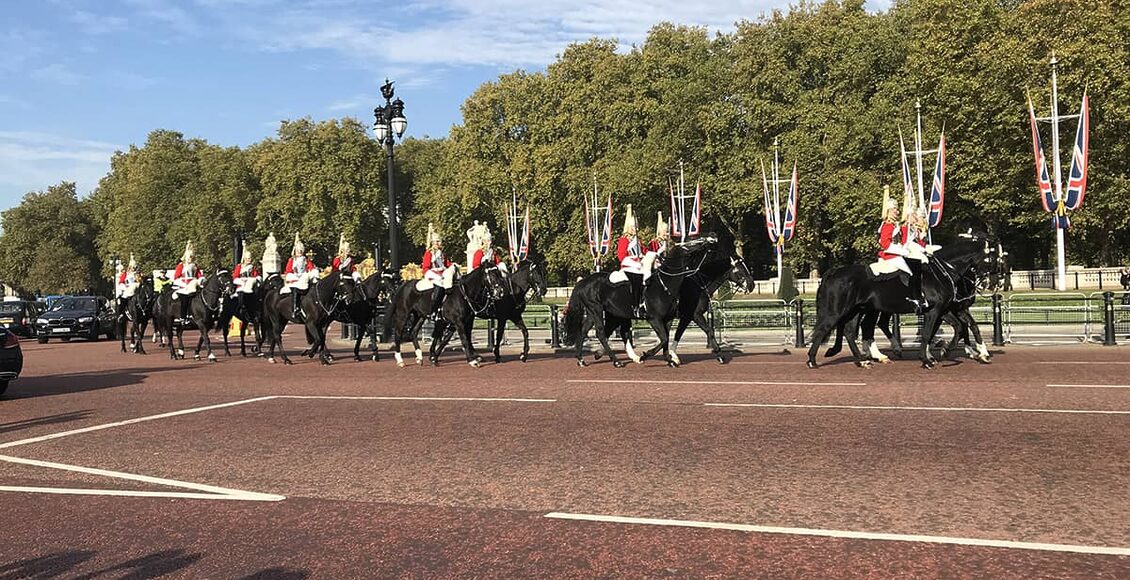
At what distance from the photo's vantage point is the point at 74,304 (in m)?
36.7

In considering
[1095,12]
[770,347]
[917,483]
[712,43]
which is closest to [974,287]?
[770,347]

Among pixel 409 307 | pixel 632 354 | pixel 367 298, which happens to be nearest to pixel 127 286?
pixel 367 298

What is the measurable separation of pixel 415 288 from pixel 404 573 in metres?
14.6

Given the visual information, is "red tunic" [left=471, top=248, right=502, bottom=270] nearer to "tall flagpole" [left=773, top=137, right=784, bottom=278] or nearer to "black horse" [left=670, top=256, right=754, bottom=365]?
"black horse" [left=670, top=256, right=754, bottom=365]

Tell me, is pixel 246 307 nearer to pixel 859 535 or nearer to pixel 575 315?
pixel 575 315

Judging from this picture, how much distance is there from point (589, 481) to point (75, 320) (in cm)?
3368

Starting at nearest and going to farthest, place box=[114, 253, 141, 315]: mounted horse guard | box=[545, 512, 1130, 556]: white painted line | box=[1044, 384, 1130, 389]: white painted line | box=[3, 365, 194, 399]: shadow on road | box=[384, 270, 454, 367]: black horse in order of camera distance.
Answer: box=[545, 512, 1130, 556]: white painted line → box=[1044, 384, 1130, 389]: white painted line → box=[3, 365, 194, 399]: shadow on road → box=[384, 270, 454, 367]: black horse → box=[114, 253, 141, 315]: mounted horse guard

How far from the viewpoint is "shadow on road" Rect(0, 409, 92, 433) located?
10855 mm

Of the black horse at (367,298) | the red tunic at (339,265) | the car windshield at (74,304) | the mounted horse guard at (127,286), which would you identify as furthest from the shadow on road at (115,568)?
the car windshield at (74,304)

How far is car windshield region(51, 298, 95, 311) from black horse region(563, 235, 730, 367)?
1020 inches

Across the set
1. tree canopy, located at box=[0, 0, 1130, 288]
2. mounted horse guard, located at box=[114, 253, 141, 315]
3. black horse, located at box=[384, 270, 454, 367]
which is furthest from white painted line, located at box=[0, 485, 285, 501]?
tree canopy, located at box=[0, 0, 1130, 288]

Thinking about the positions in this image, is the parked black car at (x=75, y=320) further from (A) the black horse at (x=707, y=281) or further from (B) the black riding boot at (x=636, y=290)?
(A) the black horse at (x=707, y=281)

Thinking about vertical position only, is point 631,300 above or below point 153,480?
above

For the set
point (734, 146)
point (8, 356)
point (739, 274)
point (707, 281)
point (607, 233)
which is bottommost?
point (8, 356)
